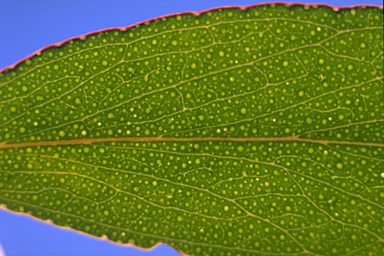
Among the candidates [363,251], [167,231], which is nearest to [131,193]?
[167,231]

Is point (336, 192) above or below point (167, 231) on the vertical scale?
above

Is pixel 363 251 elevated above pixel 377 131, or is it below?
below

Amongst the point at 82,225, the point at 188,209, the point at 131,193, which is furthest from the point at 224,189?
the point at 82,225

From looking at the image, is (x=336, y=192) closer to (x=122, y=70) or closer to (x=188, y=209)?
(x=188, y=209)

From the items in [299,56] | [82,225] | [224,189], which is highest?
[299,56]

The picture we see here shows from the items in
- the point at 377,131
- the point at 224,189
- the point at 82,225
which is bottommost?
the point at 82,225

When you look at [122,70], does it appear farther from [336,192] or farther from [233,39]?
[336,192]
